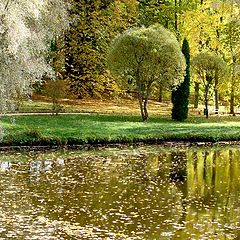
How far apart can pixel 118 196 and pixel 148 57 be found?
20373 mm

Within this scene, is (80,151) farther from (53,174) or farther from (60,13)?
(60,13)

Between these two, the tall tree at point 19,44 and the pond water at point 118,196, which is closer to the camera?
the pond water at point 118,196

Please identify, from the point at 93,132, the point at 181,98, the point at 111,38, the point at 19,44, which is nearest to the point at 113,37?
the point at 111,38

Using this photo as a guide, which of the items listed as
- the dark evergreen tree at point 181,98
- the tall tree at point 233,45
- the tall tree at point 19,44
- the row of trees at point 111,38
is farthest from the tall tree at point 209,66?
the tall tree at point 19,44

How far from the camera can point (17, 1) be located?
18.1 meters

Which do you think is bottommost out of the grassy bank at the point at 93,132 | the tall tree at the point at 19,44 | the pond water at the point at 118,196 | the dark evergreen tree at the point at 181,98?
the pond water at the point at 118,196

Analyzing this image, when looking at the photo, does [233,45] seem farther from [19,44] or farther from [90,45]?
[19,44]

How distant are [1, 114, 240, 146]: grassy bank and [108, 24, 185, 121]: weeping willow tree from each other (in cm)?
371

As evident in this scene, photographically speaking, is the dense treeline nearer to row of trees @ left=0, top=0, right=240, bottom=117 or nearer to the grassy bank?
row of trees @ left=0, top=0, right=240, bottom=117

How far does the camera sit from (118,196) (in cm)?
1536

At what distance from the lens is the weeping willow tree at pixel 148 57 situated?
34.5 m

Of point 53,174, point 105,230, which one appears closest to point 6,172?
point 53,174

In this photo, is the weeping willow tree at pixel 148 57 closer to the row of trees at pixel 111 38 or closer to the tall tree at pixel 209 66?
the tall tree at pixel 209 66

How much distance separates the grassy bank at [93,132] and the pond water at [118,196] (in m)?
1.74
